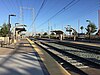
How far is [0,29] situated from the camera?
10562 cm

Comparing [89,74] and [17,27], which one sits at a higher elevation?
[17,27]

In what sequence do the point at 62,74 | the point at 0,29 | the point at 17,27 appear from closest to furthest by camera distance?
the point at 62,74 < the point at 17,27 < the point at 0,29

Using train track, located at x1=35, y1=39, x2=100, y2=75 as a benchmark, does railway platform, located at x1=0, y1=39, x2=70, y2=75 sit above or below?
above

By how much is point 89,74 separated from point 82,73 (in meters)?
0.72

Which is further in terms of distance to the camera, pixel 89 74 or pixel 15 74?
pixel 89 74

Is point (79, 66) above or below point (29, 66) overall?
below

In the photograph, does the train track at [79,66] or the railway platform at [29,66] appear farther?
the train track at [79,66]

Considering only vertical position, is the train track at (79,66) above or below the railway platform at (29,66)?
below

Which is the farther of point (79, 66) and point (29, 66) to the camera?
point (79, 66)

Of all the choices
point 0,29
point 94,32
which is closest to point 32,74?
point 0,29

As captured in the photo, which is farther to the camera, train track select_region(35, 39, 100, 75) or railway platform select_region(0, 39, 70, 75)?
train track select_region(35, 39, 100, 75)

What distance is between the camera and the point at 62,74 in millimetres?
10422

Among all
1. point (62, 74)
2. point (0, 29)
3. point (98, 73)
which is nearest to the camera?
point (62, 74)

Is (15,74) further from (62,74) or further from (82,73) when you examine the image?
(82,73)
